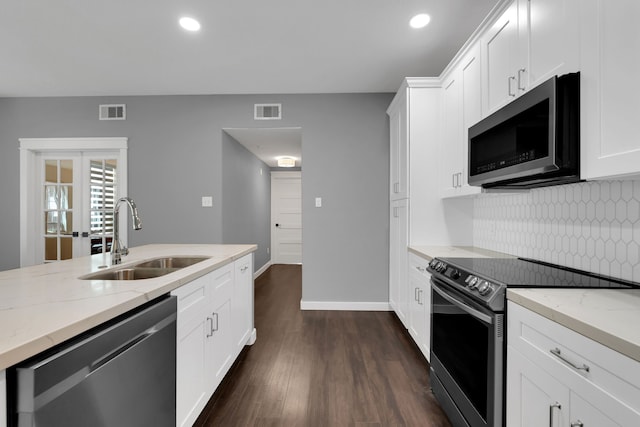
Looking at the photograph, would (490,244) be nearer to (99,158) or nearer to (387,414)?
(387,414)

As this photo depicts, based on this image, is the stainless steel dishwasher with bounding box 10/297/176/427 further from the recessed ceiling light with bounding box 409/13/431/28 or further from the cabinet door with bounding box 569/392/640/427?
the recessed ceiling light with bounding box 409/13/431/28

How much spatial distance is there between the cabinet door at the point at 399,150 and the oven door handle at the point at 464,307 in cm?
121

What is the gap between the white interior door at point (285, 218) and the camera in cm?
661

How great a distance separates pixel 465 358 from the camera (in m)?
1.40

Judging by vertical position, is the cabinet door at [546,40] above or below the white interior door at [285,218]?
above

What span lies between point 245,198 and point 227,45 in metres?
2.46

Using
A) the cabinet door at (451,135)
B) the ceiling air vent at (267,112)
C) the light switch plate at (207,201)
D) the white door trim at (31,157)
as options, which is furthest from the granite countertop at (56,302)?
the white door trim at (31,157)

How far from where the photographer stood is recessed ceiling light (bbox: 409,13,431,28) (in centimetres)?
218

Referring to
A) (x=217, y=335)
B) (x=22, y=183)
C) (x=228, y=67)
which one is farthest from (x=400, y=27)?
(x=22, y=183)

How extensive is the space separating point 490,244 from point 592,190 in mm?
946

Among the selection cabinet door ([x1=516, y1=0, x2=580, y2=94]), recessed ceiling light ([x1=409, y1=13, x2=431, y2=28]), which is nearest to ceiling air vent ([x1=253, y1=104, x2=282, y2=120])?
recessed ceiling light ([x1=409, y1=13, x2=431, y2=28])

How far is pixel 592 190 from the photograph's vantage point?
57.2 inches

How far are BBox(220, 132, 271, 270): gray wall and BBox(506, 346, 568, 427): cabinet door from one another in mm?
3248

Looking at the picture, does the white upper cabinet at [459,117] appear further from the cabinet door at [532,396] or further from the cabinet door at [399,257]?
the cabinet door at [532,396]
